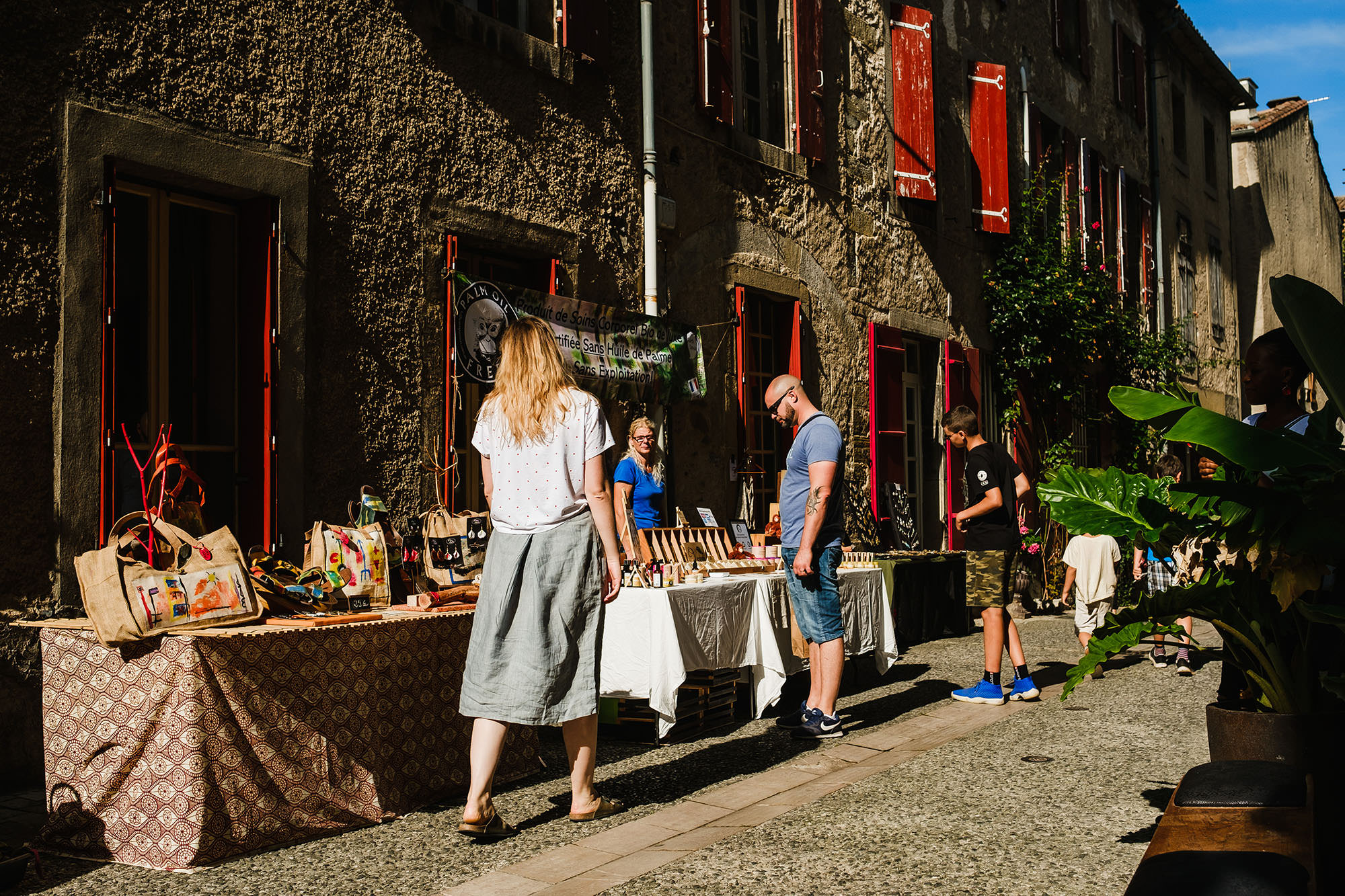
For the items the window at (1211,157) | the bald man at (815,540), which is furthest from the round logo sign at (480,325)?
the window at (1211,157)

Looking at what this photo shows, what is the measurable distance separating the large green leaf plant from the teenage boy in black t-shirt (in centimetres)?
305

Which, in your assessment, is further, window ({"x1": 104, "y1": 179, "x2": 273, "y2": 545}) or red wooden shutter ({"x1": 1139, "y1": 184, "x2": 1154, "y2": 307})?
red wooden shutter ({"x1": 1139, "y1": 184, "x2": 1154, "y2": 307})

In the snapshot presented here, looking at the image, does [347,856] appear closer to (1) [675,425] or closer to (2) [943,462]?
(1) [675,425]

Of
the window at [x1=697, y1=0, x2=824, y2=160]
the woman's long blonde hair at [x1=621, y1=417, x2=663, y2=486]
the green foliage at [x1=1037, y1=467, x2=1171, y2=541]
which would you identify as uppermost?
the window at [x1=697, y1=0, x2=824, y2=160]

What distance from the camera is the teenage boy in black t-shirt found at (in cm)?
675

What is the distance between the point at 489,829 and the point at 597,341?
4.22m

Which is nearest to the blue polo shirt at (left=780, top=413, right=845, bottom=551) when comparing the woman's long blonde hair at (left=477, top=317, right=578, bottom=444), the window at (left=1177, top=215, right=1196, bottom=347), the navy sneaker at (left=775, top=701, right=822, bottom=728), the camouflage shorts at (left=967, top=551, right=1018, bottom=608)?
the navy sneaker at (left=775, top=701, right=822, bottom=728)

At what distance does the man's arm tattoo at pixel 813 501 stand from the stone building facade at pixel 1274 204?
2006 centimetres

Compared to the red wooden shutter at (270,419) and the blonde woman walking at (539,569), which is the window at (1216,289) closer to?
the red wooden shutter at (270,419)

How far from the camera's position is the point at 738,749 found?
5.70 metres

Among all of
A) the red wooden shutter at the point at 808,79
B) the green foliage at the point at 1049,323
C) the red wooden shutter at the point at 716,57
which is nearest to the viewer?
the red wooden shutter at the point at 716,57

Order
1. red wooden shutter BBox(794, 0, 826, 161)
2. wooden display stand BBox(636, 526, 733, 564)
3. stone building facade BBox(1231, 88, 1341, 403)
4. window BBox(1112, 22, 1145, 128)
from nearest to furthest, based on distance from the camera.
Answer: wooden display stand BBox(636, 526, 733, 564), red wooden shutter BBox(794, 0, 826, 161), window BBox(1112, 22, 1145, 128), stone building facade BBox(1231, 88, 1341, 403)

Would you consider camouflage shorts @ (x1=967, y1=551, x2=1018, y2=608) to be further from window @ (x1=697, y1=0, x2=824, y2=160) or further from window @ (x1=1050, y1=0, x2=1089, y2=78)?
window @ (x1=1050, y1=0, x2=1089, y2=78)

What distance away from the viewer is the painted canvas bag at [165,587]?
3.77 m
